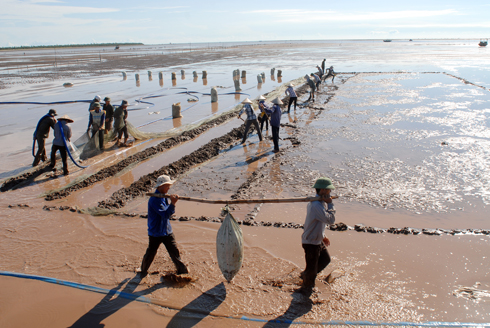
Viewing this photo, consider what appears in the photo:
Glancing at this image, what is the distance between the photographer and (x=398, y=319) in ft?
12.1

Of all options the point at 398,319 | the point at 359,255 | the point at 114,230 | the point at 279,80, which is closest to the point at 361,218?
the point at 359,255

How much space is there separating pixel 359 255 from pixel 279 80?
992 inches

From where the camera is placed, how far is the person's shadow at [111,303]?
3721 millimetres

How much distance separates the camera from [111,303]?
4.00 meters

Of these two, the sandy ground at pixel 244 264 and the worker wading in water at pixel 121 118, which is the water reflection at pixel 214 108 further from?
the sandy ground at pixel 244 264

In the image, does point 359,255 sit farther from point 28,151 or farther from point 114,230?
point 28,151

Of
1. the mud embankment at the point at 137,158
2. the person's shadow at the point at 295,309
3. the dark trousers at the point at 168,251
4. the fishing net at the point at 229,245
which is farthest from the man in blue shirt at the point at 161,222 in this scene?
the mud embankment at the point at 137,158

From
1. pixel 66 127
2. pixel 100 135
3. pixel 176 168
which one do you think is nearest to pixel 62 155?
pixel 66 127

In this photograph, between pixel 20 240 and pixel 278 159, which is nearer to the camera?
pixel 20 240

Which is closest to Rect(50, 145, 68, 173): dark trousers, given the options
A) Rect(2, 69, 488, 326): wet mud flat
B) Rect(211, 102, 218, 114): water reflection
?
Rect(2, 69, 488, 326): wet mud flat

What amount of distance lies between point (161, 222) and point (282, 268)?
177 cm

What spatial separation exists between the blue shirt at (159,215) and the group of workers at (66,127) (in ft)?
17.3

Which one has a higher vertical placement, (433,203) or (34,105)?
(34,105)

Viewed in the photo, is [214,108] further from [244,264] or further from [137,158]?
[244,264]
